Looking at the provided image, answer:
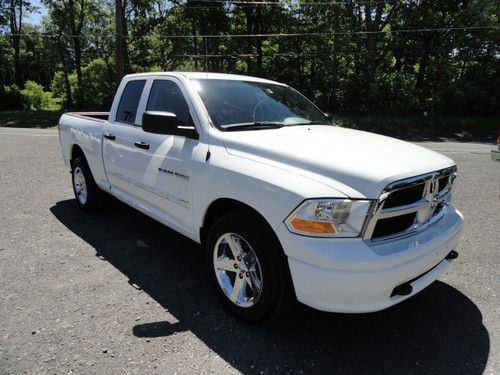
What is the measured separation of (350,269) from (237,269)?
967 millimetres

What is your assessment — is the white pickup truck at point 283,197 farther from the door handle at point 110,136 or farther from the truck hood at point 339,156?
the door handle at point 110,136

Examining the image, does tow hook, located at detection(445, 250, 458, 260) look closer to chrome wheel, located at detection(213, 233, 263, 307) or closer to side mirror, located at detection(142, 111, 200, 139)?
chrome wheel, located at detection(213, 233, 263, 307)

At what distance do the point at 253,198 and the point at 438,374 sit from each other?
5.34 ft

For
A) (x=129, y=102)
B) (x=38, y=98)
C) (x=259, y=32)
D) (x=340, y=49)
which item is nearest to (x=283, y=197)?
(x=129, y=102)

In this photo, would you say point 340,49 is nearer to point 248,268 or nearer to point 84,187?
point 84,187

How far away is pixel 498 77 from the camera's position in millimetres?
22734

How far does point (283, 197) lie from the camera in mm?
2555

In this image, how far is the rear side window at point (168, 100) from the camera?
3.67 meters

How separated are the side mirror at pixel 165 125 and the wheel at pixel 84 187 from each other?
2589 millimetres

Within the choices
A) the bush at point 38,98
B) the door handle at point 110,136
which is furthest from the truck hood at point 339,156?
the bush at point 38,98

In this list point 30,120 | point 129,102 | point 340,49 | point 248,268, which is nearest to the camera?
point 248,268

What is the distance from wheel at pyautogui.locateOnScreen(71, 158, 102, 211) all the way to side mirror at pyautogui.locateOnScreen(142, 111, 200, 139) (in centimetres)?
259

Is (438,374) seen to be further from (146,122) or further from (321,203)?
(146,122)

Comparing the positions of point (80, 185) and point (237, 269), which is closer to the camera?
point (237, 269)
